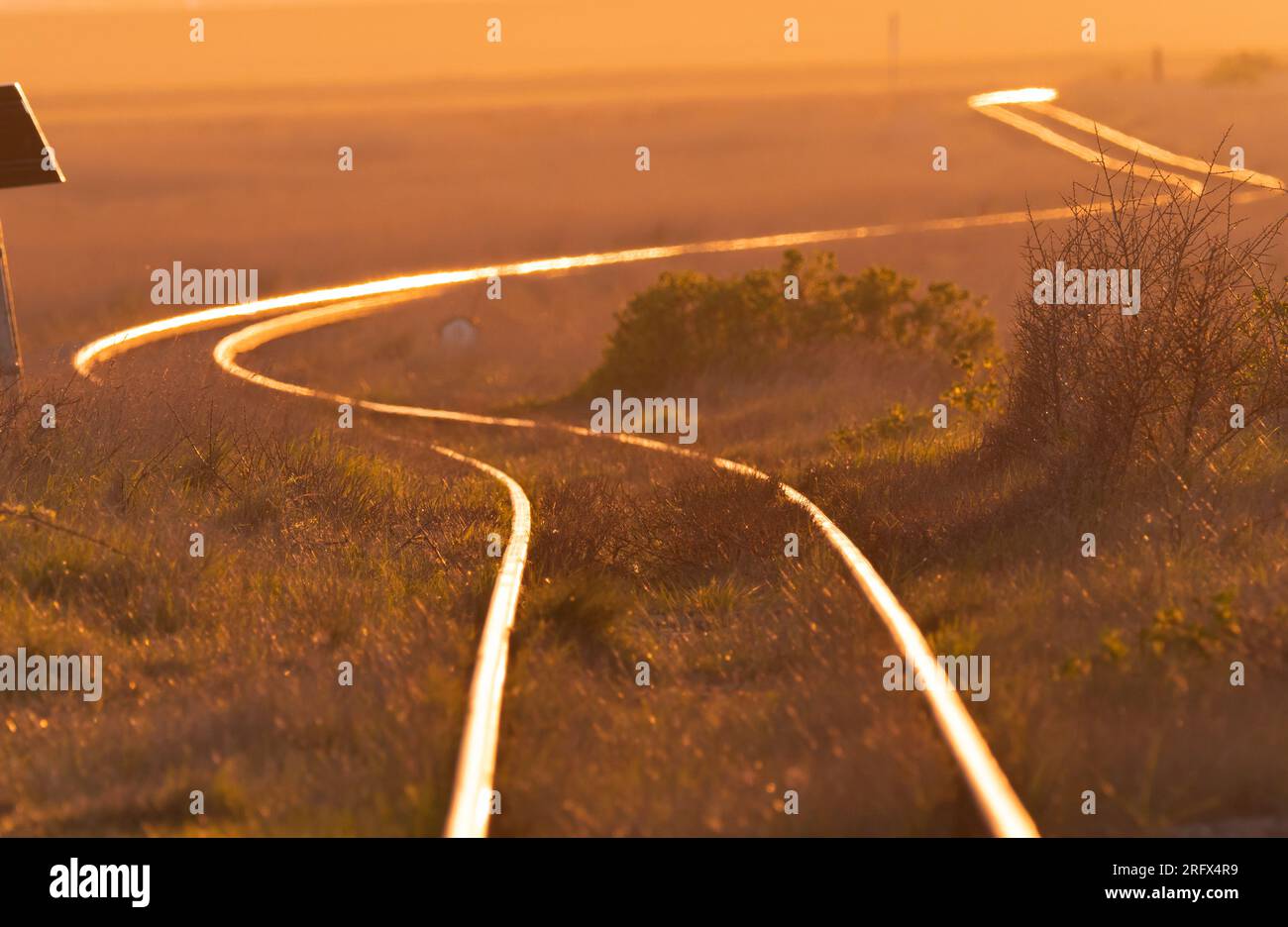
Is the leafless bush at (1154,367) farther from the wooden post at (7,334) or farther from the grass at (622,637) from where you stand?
the wooden post at (7,334)

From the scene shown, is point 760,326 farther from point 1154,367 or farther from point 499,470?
point 1154,367

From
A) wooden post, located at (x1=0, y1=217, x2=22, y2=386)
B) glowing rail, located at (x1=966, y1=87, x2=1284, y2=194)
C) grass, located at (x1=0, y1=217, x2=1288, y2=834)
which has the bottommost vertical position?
grass, located at (x1=0, y1=217, x2=1288, y2=834)

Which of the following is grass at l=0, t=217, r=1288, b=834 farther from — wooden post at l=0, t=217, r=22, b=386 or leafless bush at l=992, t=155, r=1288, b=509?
wooden post at l=0, t=217, r=22, b=386

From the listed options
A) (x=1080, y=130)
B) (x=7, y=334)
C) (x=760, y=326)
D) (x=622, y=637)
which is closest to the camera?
(x=622, y=637)

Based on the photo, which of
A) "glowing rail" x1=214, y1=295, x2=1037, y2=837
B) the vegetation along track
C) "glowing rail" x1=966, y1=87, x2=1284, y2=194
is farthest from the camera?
"glowing rail" x1=966, y1=87, x2=1284, y2=194

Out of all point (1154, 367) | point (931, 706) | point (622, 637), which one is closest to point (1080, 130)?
point (1154, 367)

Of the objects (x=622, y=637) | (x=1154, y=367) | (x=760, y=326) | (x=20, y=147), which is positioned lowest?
(x=622, y=637)

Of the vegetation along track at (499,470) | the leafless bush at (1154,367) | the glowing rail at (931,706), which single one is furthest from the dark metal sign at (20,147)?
the leafless bush at (1154,367)

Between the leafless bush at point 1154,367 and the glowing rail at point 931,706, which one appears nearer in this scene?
the glowing rail at point 931,706

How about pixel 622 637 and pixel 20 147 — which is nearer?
pixel 622 637

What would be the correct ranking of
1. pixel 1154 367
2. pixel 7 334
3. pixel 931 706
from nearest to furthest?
pixel 931 706, pixel 1154 367, pixel 7 334

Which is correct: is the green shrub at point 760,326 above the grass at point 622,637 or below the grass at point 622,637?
above

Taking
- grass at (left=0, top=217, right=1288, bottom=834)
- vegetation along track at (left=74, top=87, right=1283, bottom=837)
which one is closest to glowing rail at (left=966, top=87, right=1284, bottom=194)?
vegetation along track at (left=74, top=87, right=1283, bottom=837)

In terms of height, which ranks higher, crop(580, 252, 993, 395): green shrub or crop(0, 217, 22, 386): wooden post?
crop(0, 217, 22, 386): wooden post
